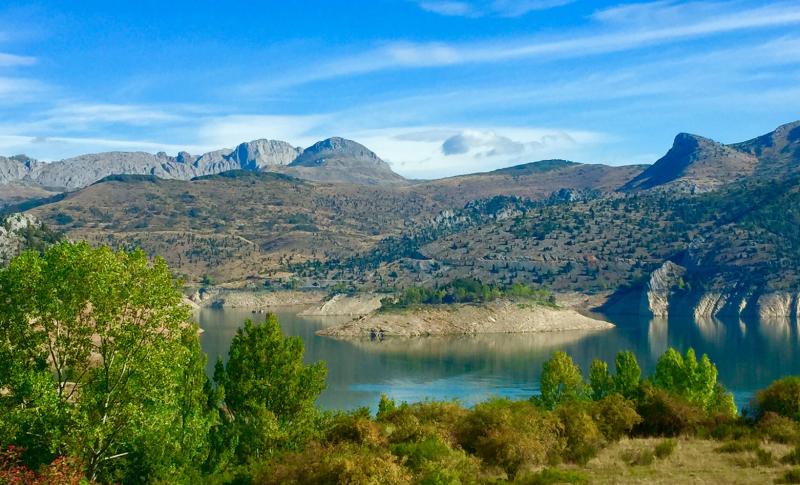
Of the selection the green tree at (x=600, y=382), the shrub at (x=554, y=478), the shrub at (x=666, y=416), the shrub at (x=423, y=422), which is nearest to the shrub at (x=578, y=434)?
the shrub at (x=666, y=416)

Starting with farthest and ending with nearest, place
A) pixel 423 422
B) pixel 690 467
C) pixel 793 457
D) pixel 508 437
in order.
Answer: pixel 423 422, pixel 508 437, pixel 793 457, pixel 690 467

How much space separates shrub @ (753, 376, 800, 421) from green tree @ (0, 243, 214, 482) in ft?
98.7

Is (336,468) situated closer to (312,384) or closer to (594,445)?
(594,445)

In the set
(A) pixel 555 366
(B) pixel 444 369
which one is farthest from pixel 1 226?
(A) pixel 555 366

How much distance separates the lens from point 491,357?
496ft

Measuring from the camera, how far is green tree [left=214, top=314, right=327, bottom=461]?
153 ft

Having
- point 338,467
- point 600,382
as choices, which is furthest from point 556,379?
point 338,467

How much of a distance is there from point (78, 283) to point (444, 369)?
108559 mm

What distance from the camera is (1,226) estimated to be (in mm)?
199625

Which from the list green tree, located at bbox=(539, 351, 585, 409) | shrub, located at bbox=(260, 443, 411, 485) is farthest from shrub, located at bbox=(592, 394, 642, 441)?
green tree, located at bbox=(539, 351, 585, 409)

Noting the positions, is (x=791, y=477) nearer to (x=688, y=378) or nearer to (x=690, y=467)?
(x=690, y=467)

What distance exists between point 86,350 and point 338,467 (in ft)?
38.7

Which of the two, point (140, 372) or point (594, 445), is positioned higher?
point (140, 372)

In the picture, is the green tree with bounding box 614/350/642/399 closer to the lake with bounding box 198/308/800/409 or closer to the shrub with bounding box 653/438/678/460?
the lake with bounding box 198/308/800/409
